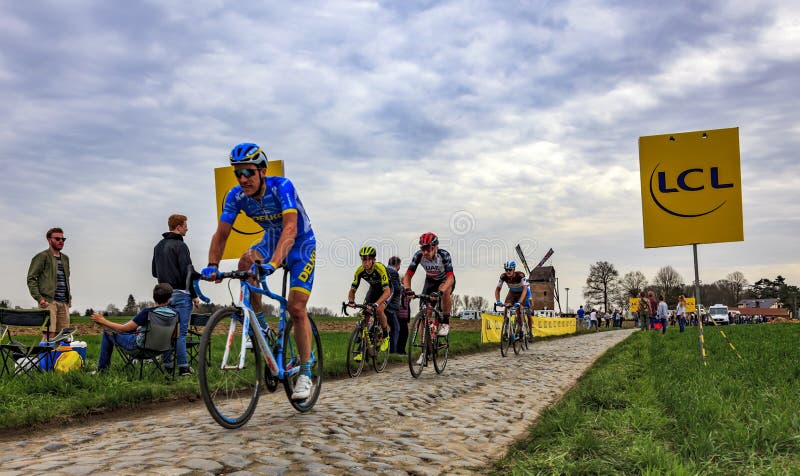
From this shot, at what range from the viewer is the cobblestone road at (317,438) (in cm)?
415

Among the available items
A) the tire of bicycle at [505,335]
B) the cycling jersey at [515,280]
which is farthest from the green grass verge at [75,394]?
the cycling jersey at [515,280]

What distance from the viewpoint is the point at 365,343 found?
10.9m

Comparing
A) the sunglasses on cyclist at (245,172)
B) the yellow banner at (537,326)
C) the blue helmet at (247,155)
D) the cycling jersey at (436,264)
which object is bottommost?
the yellow banner at (537,326)

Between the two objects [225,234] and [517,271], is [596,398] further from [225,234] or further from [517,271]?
[517,271]

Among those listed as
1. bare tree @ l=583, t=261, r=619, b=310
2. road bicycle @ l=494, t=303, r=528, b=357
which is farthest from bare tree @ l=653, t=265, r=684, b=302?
road bicycle @ l=494, t=303, r=528, b=357

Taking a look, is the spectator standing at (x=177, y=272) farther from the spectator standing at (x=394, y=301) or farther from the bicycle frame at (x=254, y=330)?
the spectator standing at (x=394, y=301)

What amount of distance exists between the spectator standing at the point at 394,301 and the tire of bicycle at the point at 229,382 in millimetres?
7701

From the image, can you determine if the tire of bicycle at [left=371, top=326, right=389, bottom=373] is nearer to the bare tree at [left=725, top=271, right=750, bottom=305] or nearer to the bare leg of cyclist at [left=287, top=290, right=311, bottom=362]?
the bare leg of cyclist at [left=287, top=290, right=311, bottom=362]

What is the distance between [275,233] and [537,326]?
27.8 m

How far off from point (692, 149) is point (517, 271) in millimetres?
4885

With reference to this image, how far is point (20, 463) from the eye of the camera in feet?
14.1

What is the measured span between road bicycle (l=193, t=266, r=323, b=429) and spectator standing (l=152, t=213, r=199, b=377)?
381 cm

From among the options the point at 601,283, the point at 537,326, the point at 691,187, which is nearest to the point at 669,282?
the point at 601,283

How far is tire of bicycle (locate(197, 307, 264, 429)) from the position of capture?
5.01 m
